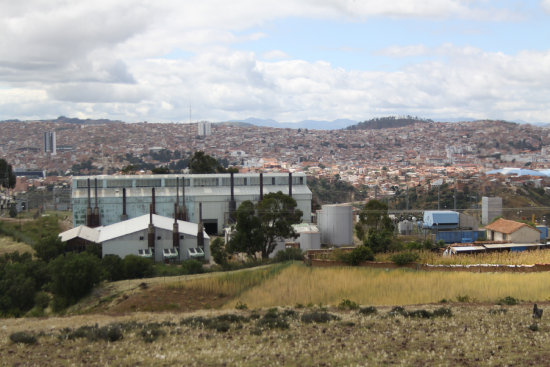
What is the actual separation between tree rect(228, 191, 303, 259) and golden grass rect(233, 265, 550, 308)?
8.29m

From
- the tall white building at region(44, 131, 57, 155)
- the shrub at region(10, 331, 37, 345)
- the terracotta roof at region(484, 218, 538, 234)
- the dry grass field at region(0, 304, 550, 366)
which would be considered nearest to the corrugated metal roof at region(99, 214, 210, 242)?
the terracotta roof at region(484, 218, 538, 234)

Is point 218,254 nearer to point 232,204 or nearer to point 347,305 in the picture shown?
point 347,305

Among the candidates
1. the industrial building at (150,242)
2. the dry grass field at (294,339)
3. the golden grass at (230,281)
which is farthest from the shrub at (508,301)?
the industrial building at (150,242)

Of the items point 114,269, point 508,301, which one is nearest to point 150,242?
point 114,269

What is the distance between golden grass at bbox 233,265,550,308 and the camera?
17.7 meters

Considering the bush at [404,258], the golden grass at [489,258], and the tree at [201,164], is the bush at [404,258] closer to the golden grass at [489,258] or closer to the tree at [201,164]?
the golden grass at [489,258]

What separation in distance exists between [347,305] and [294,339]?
4336 millimetres

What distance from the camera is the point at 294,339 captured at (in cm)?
1248

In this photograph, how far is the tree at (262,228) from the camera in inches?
1148

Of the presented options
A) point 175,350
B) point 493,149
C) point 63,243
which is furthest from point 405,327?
Result: point 493,149

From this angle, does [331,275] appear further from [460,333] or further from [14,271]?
[14,271]

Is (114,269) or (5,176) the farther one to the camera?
(5,176)

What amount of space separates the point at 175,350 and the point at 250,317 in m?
3.39

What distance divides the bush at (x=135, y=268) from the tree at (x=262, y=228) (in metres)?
4.88
